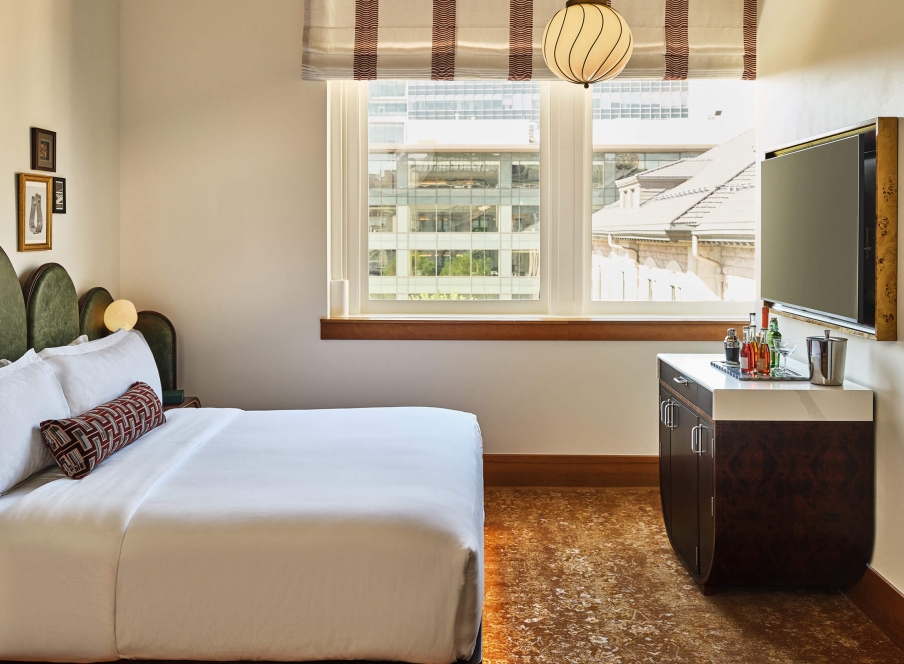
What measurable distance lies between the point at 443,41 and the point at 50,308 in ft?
7.43

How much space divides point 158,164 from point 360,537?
2.85 metres

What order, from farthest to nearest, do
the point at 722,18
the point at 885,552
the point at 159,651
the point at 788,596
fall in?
the point at 722,18 → the point at 788,596 → the point at 885,552 → the point at 159,651

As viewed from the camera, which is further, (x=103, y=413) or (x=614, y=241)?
(x=614, y=241)

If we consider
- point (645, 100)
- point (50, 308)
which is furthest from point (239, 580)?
point (645, 100)

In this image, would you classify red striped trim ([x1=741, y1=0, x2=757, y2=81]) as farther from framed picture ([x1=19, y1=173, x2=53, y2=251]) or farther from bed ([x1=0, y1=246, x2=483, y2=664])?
framed picture ([x1=19, y1=173, x2=53, y2=251])

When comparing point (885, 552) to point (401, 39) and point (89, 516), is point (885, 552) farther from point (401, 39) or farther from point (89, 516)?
point (401, 39)

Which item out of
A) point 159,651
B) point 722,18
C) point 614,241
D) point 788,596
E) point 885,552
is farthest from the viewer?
point 614,241

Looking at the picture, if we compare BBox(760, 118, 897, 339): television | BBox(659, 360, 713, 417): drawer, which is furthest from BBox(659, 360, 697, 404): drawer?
BBox(760, 118, 897, 339): television

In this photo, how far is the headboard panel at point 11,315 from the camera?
312 cm

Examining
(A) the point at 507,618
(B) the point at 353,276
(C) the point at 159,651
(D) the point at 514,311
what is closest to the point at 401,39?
(B) the point at 353,276

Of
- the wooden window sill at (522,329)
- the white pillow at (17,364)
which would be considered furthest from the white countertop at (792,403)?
the white pillow at (17,364)

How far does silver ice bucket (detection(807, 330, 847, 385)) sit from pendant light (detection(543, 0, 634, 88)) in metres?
1.31

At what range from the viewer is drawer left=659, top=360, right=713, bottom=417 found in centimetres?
287

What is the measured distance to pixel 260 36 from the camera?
420cm
